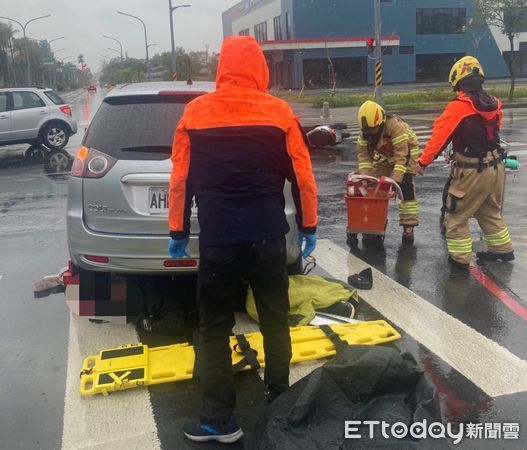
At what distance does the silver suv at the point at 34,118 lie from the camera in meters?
15.8

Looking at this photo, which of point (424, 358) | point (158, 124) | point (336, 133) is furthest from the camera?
point (336, 133)

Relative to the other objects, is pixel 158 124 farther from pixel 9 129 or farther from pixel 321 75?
pixel 321 75

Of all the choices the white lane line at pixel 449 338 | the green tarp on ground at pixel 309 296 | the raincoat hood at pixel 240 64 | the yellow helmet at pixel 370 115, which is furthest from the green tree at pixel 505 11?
the raincoat hood at pixel 240 64

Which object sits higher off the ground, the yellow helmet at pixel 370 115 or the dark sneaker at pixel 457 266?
the yellow helmet at pixel 370 115

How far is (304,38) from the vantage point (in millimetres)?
53062

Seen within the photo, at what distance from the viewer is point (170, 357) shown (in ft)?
12.3

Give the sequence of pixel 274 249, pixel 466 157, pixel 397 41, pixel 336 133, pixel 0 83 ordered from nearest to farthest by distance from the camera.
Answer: pixel 274 249
pixel 466 157
pixel 336 133
pixel 397 41
pixel 0 83

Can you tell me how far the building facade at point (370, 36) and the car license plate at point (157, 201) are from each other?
1912 inches

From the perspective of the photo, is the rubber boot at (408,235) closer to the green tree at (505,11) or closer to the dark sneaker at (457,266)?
the dark sneaker at (457,266)

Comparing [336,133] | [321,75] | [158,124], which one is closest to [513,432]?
[158,124]

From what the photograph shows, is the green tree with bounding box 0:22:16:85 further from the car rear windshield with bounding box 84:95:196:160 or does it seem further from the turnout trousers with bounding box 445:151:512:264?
the turnout trousers with bounding box 445:151:512:264

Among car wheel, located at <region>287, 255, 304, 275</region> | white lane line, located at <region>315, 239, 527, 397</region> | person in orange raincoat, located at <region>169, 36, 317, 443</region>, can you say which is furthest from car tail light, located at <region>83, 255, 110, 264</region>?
white lane line, located at <region>315, 239, 527, 397</region>

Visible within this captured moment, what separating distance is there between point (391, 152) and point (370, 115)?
1.90 ft

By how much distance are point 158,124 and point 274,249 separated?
5.91ft
